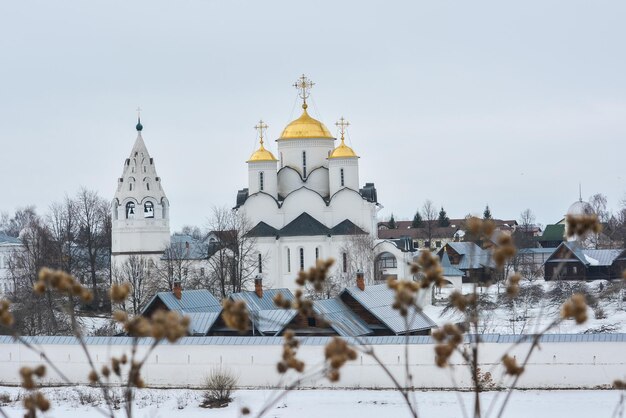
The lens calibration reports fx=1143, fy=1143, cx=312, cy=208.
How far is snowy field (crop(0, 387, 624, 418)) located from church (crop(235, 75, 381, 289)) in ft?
62.1

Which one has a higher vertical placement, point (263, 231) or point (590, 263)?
point (263, 231)

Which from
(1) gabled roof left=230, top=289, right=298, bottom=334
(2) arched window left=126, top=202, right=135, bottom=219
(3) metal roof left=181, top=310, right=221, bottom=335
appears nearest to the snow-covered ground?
(1) gabled roof left=230, top=289, right=298, bottom=334

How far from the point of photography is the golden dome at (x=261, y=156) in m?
43.0

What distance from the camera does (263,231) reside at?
136ft

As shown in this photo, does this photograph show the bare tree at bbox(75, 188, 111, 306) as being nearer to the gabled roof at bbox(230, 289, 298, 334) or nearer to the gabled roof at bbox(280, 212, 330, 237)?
the gabled roof at bbox(280, 212, 330, 237)

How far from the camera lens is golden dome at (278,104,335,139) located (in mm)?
43500

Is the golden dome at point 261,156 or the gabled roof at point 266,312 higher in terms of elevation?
the golden dome at point 261,156

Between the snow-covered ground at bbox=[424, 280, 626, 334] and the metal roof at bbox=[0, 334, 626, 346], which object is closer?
the metal roof at bbox=[0, 334, 626, 346]

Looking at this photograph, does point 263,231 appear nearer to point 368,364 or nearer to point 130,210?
point 130,210

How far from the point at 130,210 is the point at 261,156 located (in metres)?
5.49

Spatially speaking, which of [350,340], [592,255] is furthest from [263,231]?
[350,340]

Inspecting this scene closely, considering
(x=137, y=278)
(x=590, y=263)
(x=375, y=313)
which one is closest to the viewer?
(x=375, y=313)

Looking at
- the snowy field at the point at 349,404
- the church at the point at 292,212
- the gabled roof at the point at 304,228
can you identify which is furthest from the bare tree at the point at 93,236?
the snowy field at the point at 349,404

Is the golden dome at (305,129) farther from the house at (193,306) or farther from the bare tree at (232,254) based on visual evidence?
the house at (193,306)
